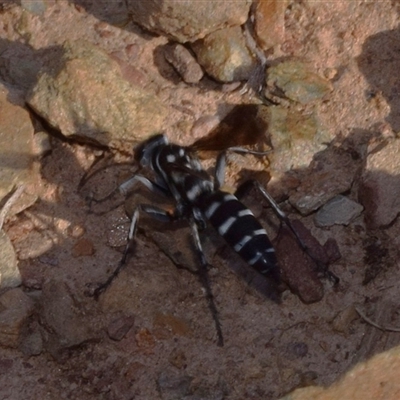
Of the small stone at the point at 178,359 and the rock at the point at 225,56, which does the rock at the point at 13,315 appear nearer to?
the small stone at the point at 178,359

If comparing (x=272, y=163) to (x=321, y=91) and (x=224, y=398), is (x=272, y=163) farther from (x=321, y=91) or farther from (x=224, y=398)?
(x=224, y=398)

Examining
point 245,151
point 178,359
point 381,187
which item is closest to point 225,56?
point 245,151

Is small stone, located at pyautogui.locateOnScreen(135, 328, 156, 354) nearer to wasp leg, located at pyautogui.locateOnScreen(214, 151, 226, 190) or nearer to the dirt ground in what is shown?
the dirt ground

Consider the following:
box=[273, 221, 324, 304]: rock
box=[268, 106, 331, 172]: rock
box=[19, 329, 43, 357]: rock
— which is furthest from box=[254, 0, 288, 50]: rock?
box=[19, 329, 43, 357]: rock

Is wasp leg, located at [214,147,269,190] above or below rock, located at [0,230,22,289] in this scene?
above

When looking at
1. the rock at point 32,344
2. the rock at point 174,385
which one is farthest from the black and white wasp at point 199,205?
the rock at point 32,344

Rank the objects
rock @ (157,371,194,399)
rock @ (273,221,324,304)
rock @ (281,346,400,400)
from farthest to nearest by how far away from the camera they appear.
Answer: rock @ (273,221,324,304), rock @ (157,371,194,399), rock @ (281,346,400,400)

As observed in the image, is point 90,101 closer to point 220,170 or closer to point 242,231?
point 220,170
